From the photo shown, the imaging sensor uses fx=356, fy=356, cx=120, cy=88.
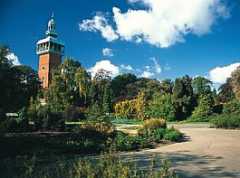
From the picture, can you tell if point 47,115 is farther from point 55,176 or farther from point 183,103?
point 183,103

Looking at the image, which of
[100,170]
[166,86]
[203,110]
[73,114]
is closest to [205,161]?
[100,170]

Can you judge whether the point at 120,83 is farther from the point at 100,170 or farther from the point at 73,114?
the point at 100,170

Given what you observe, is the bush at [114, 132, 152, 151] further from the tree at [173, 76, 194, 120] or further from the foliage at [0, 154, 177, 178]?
the tree at [173, 76, 194, 120]

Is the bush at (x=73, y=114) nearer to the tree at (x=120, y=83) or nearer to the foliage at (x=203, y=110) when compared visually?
the foliage at (x=203, y=110)

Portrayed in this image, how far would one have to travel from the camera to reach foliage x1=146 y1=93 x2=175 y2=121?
3994cm

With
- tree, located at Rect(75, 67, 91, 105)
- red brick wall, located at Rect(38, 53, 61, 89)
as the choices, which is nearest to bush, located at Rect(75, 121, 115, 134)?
tree, located at Rect(75, 67, 91, 105)

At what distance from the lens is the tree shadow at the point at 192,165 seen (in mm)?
8062

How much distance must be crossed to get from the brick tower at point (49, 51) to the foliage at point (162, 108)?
1710 inches

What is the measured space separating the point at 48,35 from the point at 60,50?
15.1 ft

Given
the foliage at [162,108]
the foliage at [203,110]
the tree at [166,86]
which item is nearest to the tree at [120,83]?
the tree at [166,86]

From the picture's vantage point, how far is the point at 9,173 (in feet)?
23.7

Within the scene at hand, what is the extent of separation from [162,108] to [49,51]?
47.7 m

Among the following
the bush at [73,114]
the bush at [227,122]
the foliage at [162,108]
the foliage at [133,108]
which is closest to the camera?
the bush at [227,122]

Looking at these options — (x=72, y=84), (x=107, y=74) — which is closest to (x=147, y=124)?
(x=72, y=84)
